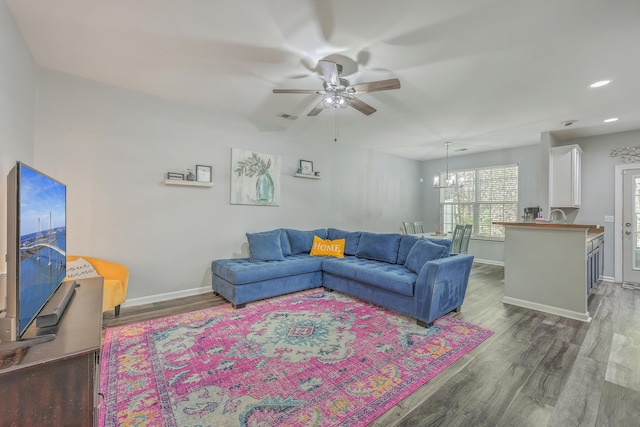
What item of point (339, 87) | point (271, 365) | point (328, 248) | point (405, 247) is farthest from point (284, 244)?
point (339, 87)

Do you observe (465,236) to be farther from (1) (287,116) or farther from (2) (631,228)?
(1) (287,116)

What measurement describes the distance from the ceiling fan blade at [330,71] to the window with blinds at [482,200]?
5008mm

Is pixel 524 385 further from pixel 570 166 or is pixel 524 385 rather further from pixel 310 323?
pixel 570 166

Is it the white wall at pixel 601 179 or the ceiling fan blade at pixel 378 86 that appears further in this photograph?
the white wall at pixel 601 179

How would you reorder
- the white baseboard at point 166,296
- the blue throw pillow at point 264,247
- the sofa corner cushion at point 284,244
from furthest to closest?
the sofa corner cushion at point 284,244 → the blue throw pillow at point 264,247 → the white baseboard at point 166,296

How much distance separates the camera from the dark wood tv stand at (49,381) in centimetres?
95

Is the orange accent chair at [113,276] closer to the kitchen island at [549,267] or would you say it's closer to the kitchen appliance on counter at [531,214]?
the kitchen island at [549,267]

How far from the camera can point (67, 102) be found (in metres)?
3.04

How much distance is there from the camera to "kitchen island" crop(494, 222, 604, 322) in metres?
3.14

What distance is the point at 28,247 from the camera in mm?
1161

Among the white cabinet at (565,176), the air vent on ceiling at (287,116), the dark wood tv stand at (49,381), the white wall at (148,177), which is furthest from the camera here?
the white cabinet at (565,176)

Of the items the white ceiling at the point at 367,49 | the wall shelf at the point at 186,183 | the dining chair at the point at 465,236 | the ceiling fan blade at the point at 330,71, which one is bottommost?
the dining chair at the point at 465,236

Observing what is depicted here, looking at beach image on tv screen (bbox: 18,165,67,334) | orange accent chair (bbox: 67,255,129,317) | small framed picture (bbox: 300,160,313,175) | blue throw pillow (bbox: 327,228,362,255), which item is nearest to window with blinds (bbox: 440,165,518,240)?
blue throw pillow (bbox: 327,228,362,255)

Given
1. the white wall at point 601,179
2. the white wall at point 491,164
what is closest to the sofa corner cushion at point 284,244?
the white wall at point 491,164
